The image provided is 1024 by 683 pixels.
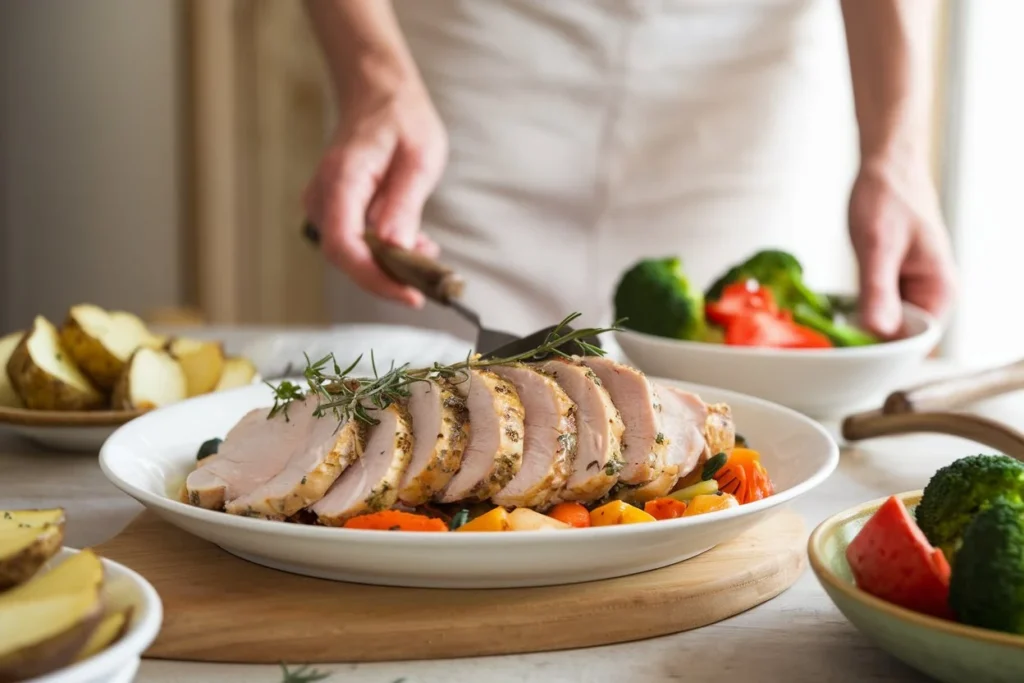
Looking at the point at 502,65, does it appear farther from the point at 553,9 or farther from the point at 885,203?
the point at 885,203

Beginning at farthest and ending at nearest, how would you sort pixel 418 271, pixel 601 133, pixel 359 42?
1. pixel 601 133
2. pixel 359 42
3. pixel 418 271

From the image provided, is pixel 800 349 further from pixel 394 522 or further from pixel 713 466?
pixel 394 522

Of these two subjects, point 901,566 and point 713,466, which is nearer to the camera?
point 901,566

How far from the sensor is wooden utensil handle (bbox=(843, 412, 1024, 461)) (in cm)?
198

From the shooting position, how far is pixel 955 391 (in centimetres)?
236

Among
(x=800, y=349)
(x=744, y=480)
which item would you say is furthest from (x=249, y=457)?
(x=800, y=349)

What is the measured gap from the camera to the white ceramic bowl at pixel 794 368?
2.45m

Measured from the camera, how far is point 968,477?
1354 millimetres

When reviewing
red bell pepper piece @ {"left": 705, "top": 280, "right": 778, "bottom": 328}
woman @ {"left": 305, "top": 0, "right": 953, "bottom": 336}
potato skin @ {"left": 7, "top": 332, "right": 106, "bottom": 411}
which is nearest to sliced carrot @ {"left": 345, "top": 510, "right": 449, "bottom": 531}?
potato skin @ {"left": 7, "top": 332, "right": 106, "bottom": 411}

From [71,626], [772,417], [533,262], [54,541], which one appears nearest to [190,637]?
[54,541]

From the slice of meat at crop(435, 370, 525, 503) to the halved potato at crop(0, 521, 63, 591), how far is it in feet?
1.86

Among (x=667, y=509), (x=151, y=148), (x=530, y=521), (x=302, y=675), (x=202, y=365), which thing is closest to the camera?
(x=302, y=675)

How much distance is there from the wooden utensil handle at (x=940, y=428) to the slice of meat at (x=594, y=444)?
0.70 meters

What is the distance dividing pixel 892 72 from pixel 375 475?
83.8 inches
